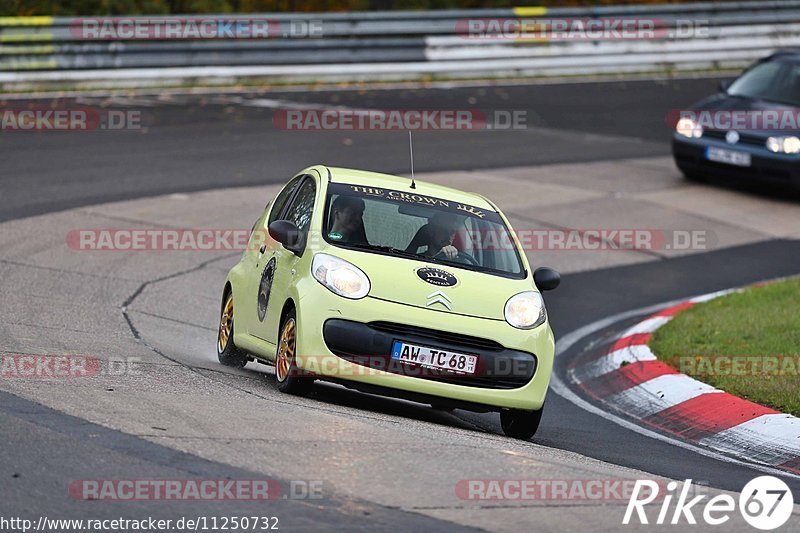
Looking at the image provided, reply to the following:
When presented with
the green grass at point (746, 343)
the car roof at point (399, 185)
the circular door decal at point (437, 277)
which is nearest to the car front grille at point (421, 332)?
the circular door decal at point (437, 277)

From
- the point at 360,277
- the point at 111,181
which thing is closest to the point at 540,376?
the point at 360,277

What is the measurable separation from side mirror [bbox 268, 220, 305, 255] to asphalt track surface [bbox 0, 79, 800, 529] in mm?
1732

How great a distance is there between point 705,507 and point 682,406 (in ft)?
Answer: 11.4

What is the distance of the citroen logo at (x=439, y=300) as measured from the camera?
8430 mm

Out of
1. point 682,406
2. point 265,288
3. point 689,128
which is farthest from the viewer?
point 689,128

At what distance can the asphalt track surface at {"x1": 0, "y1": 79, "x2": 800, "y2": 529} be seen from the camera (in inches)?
249

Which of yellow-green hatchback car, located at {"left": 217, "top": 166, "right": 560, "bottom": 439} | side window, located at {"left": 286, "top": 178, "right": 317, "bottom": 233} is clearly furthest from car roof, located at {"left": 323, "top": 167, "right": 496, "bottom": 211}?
side window, located at {"left": 286, "top": 178, "right": 317, "bottom": 233}

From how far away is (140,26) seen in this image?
23.5 metres

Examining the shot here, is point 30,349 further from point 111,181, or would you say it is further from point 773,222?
point 773,222

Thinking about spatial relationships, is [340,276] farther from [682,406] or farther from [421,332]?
[682,406]

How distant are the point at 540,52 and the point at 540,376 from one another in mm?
20203

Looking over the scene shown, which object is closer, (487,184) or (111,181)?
(111,181)

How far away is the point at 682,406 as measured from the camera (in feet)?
32.7

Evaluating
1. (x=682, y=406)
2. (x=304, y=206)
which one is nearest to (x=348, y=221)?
(x=304, y=206)
